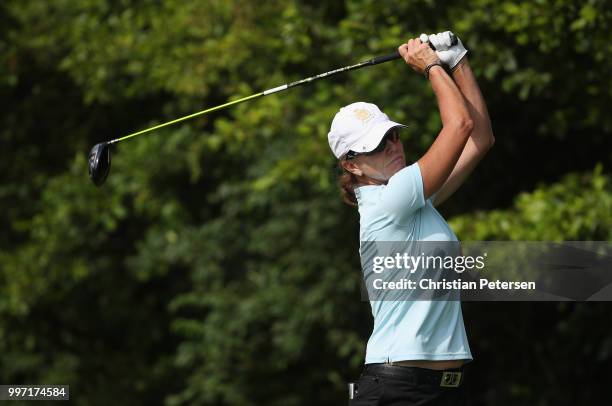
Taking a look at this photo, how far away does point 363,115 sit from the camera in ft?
12.0

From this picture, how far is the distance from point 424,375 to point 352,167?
0.69 meters

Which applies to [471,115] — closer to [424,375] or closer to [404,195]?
[404,195]

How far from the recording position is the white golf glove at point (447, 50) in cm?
376

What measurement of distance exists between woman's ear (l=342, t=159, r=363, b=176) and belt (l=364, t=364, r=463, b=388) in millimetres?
603

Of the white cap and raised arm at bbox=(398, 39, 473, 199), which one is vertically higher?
the white cap

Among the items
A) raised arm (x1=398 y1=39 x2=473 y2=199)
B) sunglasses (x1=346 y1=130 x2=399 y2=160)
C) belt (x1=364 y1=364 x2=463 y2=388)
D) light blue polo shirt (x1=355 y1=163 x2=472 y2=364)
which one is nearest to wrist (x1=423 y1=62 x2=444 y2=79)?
raised arm (x1=398 y1=39 x2=473 y2=199)

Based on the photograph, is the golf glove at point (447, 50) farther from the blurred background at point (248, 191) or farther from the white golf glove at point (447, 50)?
the blurred background at point (248, 191)

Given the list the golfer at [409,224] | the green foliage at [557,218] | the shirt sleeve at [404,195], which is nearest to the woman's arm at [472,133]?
the golfer at [409,224]

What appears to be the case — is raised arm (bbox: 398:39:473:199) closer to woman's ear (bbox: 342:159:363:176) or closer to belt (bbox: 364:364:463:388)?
woman's ear (bbox: 342:159:363:176)

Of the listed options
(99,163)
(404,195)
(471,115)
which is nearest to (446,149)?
(404,195)

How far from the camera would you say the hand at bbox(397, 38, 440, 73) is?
3.65 metres

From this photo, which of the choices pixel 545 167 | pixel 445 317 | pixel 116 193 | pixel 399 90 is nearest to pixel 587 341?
pixel 545 167

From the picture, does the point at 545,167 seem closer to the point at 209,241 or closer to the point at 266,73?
the point at 266,73

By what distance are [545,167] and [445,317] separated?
577 cm
